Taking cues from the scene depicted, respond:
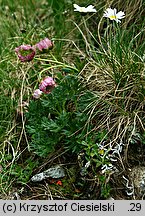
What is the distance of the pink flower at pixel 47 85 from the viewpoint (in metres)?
2.67

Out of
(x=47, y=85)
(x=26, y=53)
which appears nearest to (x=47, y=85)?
(x=47, y=85)

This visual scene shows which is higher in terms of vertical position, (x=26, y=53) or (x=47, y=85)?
(x=26, y=53)

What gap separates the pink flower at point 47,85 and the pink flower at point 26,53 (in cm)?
15

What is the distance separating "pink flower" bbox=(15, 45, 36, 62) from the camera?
2.74 metres

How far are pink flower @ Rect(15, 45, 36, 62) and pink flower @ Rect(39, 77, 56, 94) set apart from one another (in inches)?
5.9

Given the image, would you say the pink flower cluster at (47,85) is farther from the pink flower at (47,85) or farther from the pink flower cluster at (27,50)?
the pink flower cluster at (27,50)

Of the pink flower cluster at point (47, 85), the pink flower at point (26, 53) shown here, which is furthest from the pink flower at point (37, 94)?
the pink flower at point (26, 53)

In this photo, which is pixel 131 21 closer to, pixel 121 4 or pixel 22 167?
pixel 121 4

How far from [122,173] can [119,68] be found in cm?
53

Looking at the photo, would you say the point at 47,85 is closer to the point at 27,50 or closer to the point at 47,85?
the point at 47,85

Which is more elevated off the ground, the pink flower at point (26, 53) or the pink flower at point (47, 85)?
the pink flower at point (26, 53)

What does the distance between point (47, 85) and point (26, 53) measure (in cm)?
21

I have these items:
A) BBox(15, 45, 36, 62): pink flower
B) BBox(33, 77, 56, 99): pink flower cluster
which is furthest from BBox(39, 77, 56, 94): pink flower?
BBox(15, 45, 36, 62): pink flower

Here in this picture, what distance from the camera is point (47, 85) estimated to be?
8.78 feet
